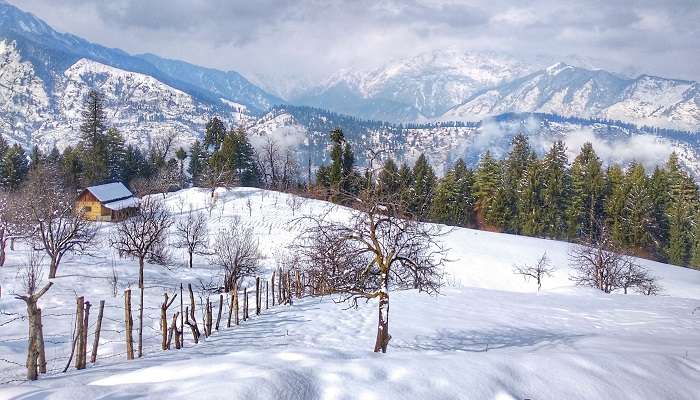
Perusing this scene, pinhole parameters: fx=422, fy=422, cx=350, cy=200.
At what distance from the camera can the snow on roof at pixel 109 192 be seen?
60188 millimetres

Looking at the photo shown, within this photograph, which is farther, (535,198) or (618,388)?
(535,198)

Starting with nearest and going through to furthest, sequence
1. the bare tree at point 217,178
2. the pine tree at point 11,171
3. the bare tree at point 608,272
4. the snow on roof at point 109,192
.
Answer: the bare tree at point 608,272
the snow on roof at point 109,192
the bare tree at point 217,178
the pine tree at point 11,171

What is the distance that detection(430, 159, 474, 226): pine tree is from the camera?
2478 inches

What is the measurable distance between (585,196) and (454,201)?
713 inches

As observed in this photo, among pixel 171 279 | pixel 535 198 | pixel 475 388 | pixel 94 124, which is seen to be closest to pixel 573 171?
pixel 535 198

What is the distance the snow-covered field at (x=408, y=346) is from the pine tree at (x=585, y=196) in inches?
653

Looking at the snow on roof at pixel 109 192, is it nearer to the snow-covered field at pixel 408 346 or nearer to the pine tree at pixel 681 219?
the snow-covered field at pixel 408 346

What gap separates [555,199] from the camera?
59.6 m

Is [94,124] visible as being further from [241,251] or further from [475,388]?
[475,388]

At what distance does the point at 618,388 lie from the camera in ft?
Result: 17.9

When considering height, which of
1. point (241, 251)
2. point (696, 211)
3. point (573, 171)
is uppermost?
point (573, 171)

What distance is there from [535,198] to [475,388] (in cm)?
6052

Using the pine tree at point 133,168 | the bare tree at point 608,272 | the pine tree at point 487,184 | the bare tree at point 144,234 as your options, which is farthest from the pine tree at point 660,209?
the pine tree at point 133,168

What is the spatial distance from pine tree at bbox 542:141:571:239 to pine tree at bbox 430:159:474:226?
10.4 metres
